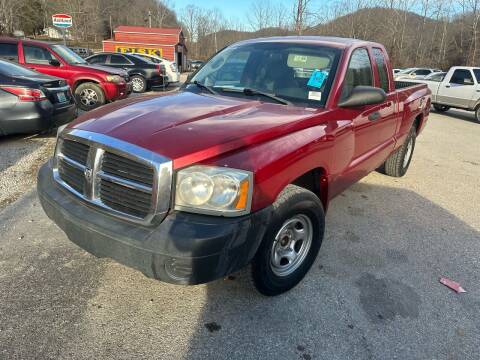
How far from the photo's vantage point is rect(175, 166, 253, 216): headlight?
6.71 ft

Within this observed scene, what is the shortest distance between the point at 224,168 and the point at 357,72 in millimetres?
2139

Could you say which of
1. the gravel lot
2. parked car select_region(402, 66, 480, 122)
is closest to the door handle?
the gravel lot

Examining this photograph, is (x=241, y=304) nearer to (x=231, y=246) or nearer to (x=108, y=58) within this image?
(x=231, y=246)

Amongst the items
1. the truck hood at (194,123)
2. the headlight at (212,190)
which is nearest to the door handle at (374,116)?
the truck hood at (194,123)

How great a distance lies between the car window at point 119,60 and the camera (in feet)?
48.1

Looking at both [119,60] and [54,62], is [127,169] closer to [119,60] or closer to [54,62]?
[54,62]

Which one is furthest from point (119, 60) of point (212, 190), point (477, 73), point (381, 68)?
point (212, 190)

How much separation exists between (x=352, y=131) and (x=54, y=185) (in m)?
2.47

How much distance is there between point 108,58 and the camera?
14.7 metres

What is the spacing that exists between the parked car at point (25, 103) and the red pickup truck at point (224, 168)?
144 inches

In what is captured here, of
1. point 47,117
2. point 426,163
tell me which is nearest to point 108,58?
point 47,117

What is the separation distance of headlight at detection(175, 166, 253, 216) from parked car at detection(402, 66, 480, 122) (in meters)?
12.7

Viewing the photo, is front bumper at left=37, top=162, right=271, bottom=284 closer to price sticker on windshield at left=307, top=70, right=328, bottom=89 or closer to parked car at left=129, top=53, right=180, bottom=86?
price sticker on windshield at left=307, top=70, right=328, bottom=89

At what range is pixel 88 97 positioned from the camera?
373 inches
